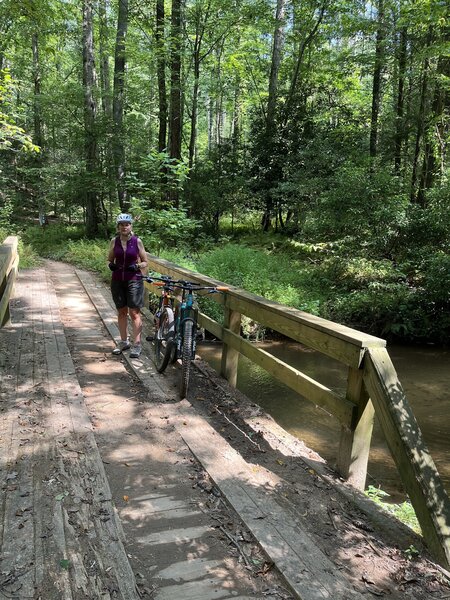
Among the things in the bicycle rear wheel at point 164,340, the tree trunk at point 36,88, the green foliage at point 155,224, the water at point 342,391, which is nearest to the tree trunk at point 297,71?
the green foliage at point 155,224

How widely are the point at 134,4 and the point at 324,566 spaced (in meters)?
21.5

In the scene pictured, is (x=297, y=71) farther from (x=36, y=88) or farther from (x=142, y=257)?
(x=142, y=257)

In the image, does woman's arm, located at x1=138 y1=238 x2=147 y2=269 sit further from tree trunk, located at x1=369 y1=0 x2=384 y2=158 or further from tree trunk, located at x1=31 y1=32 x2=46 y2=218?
tree trunk, located at x1=31 y1=32 x2=46 y2=218

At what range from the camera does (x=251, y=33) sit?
75.1 feet

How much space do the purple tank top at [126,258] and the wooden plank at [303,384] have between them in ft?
5.01

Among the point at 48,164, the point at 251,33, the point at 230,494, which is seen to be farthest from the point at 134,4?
the point at 230,494

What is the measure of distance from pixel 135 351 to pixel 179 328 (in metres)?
1.25

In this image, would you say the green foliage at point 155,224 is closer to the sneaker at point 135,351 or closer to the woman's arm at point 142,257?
the woman's arm at point 142,257

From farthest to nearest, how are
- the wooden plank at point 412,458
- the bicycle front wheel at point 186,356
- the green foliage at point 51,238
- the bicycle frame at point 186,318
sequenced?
the green foliage at point 51,238
the bicycle frame at point 186,318
the bicycle front wheel at point 186,356
the wooden plank at point 412,458

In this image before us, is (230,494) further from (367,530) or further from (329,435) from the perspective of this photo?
(329,435)

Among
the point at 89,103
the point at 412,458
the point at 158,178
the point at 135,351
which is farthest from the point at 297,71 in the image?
the point at 412,458

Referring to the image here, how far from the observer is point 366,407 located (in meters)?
3.29

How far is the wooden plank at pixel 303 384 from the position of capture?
3396 millimetres

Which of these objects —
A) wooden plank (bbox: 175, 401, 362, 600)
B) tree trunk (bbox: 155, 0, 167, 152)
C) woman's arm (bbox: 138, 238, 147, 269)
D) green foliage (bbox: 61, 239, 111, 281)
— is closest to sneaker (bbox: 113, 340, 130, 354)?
woman's arm (bbox: 138, 238, 147, 269)
